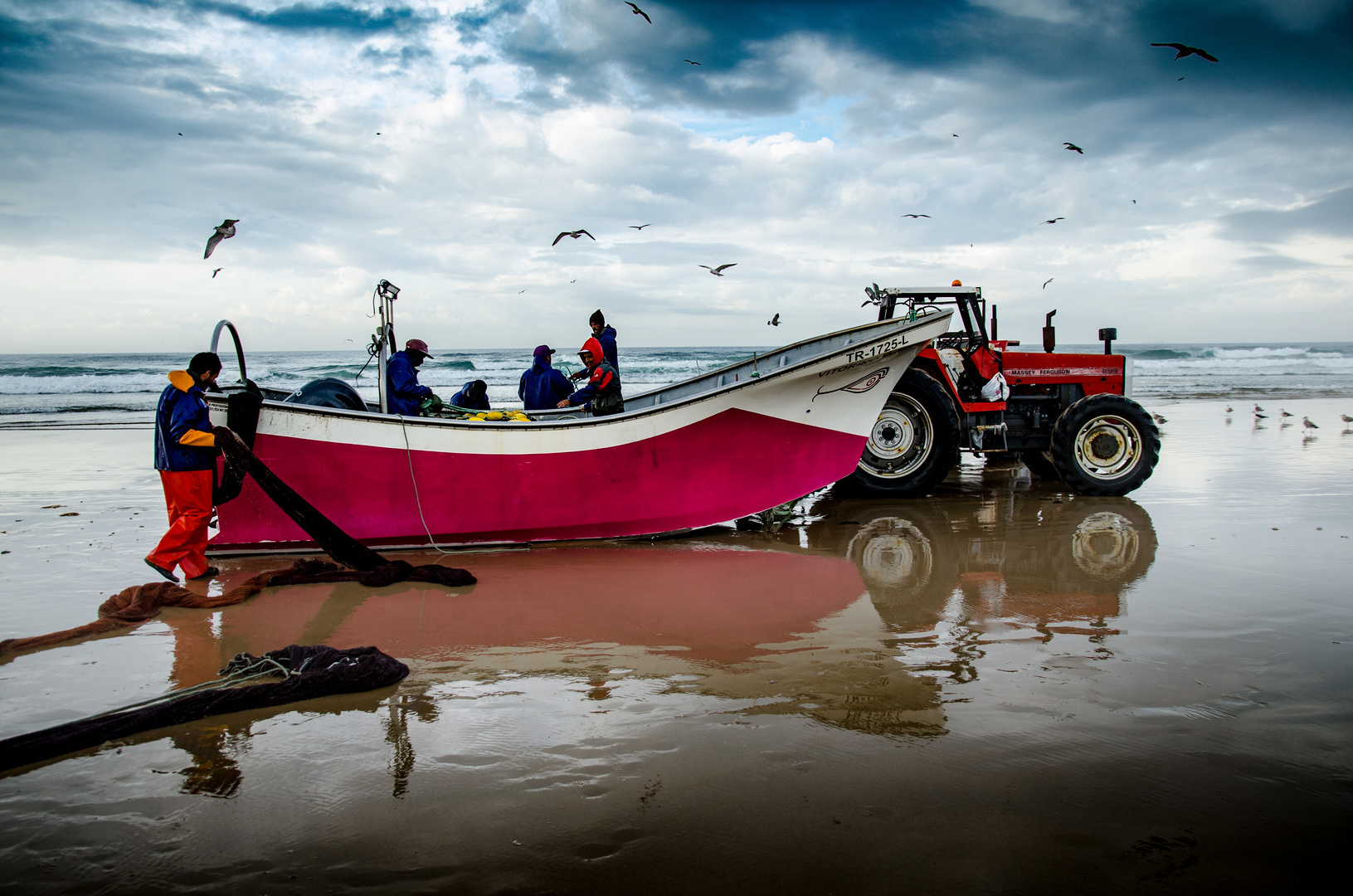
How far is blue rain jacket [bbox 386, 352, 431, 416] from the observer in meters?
5.99

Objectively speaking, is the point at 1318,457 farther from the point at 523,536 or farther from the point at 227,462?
the point at 227,462

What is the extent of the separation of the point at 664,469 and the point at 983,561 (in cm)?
247

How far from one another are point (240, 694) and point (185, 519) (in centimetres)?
253

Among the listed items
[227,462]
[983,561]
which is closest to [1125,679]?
Result: [983,561]

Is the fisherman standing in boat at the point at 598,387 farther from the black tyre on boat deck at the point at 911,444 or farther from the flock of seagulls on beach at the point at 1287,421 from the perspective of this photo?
the flock of seagulls on beach at the point at 1287,421

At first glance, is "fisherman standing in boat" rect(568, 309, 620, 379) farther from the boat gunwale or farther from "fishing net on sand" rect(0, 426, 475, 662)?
"fishing net on sand" rect(0, 426, 475, 662)

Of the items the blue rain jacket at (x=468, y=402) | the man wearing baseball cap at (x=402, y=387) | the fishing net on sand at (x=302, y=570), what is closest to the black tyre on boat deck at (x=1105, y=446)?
the blue rain jacket at (x=468, y=402)

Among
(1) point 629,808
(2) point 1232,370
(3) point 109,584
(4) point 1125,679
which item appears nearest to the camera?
(1) point 629,808

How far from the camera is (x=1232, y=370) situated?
33.1 meters

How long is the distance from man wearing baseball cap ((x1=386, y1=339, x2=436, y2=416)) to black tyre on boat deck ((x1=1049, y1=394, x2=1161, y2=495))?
6168 mm

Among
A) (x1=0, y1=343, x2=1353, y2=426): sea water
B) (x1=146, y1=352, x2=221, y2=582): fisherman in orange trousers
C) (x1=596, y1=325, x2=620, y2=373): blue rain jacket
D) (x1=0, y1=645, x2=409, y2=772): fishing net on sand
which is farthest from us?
(x1=0, y1=343, x2=1353, y2=426): sea water

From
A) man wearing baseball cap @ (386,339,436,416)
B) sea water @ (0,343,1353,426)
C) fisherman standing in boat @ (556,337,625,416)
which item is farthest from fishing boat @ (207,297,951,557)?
sea water @ (0,343,1353,426)

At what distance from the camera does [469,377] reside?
30.2m

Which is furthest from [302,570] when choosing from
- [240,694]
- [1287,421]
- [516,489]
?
[1287,421]
